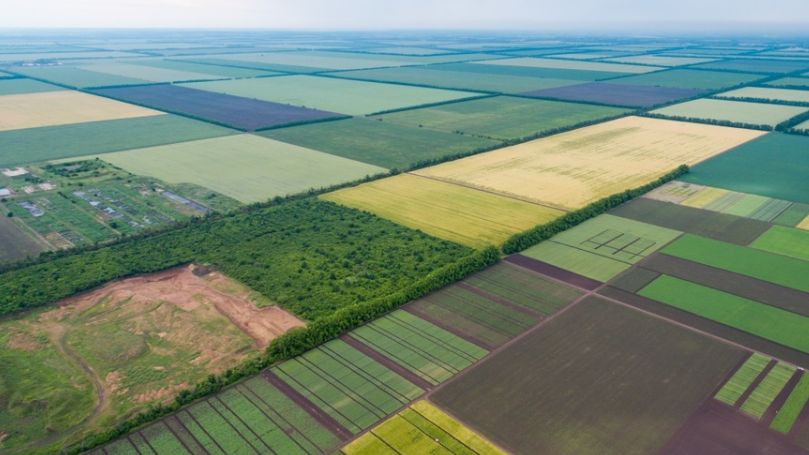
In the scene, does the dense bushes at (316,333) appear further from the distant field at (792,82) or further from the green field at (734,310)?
the distant field at (792,82)

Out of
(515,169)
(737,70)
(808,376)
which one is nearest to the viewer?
(808,376)

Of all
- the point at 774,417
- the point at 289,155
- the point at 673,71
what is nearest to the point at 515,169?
the point at 289,155

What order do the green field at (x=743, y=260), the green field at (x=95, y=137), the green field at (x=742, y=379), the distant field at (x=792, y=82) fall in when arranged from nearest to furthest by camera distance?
1. the green field at (x=742, y=379)
2. the green field at (x=743, y=260)
3. the green field at (x=95, y=137)
4. the distant field at (x=792, y=82)

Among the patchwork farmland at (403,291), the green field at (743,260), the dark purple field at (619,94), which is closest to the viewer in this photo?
the patchwork farmland at (403,291)

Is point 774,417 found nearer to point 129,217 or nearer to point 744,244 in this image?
point 744,244

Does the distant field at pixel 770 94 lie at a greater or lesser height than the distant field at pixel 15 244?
greater

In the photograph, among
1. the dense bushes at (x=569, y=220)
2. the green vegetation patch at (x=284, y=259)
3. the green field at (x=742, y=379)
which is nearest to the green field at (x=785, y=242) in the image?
the dense bushes at (x=569, y=220)

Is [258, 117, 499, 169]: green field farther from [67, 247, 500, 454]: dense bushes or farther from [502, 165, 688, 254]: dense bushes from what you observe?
[67, 247, 500, 454]: dense bushes
